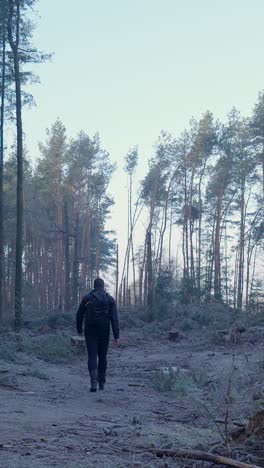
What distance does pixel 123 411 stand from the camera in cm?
856

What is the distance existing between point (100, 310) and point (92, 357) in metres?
0.77

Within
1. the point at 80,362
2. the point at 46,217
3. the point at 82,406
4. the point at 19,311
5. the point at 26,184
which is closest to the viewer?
the point at 82,406

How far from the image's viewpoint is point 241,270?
42938mm

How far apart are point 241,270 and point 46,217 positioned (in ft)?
44.2

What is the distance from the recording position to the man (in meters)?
10.6

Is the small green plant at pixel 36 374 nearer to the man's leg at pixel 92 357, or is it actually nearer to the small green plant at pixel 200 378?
the man's leg at pixel 92 357

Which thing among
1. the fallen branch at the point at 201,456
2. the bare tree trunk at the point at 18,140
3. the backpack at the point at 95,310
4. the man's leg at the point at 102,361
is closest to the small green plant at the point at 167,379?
the man's leg at the point at 102,361

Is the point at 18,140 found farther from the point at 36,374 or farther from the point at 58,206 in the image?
the point at 58,206

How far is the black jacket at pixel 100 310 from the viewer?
35.1 feet

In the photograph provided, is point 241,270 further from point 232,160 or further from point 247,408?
point 247,408

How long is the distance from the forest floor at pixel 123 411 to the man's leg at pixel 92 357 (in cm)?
26

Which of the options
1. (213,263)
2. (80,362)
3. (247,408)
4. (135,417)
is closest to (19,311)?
(80,362)

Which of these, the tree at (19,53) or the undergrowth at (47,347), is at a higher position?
the tree at (19,53)

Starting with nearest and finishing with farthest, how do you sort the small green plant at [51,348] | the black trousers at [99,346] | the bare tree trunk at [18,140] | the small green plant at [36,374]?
1. the black trousers at [99,346]
2. the small green plant at [36,374]
3. the small green plant at [51,348]
4. the bare tree trunk at [18,140]
